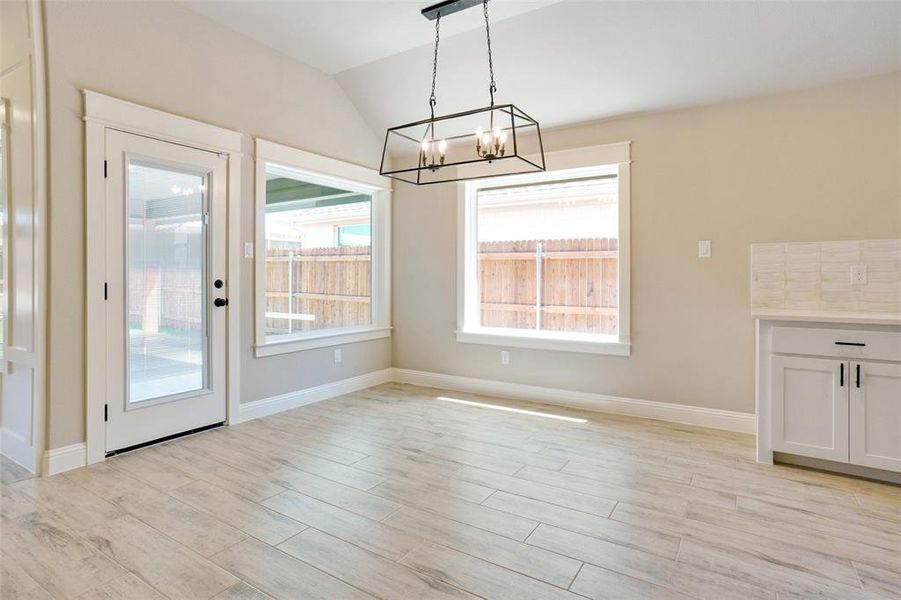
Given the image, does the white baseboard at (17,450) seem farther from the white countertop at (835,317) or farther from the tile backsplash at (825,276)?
the tile backsplash at (825,276)

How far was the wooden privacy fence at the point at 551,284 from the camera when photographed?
4.35 m

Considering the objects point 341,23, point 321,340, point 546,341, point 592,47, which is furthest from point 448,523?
point 341,23

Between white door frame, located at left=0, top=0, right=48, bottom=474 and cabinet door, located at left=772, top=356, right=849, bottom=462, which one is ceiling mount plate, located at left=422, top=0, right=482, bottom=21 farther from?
cabinet door, located at left=772, top=356, right=849, bottom=462

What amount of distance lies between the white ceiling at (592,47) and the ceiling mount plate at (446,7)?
146mm

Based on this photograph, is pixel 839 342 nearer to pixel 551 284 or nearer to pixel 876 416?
pixel 876 416

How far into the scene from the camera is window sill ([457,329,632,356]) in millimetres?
4176

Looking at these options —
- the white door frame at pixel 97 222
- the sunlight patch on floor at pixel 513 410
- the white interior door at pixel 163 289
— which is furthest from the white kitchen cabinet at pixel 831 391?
the white door frame at pixel 97 222

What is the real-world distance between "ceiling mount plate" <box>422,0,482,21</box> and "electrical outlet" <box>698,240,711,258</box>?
7.91 feet

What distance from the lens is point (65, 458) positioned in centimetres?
285

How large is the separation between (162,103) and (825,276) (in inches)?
186

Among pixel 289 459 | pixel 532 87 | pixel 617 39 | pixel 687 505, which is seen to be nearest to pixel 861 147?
pixel 617 39

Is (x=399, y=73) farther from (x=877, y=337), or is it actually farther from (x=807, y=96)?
(x=877, y=337)

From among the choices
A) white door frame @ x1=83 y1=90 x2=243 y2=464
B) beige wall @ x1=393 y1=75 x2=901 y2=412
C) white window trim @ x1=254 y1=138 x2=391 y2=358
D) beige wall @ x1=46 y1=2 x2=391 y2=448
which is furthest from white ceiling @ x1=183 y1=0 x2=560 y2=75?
beige wall @ x1=393 y1=75 x2=901 y2=412

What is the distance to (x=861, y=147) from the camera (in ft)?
10.6
